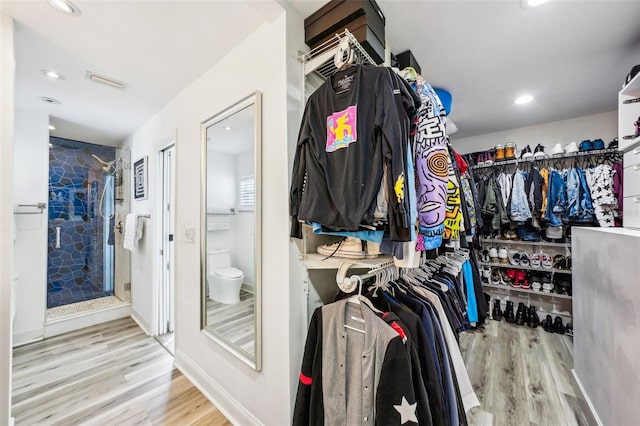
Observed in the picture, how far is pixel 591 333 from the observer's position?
5.09 feet

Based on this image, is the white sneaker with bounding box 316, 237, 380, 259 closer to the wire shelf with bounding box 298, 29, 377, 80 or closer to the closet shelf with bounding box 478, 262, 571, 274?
the wire shelf with bounding box 298, 29, 377, 80

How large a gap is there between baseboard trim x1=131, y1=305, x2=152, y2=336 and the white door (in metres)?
0.17

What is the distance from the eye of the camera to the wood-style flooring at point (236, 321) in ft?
5.01

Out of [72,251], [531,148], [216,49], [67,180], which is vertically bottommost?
[72,251]

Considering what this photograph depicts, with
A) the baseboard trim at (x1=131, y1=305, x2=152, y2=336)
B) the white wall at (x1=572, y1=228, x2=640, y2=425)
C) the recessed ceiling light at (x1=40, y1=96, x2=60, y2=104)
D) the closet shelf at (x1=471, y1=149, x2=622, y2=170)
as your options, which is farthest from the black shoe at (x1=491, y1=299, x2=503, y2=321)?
the recessed ceiling light at (x1=40, y1=96, x2=60, y2=104)

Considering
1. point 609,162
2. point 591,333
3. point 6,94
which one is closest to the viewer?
point 6,94

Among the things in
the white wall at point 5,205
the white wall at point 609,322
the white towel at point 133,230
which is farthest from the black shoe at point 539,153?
the white towel at point 133,230

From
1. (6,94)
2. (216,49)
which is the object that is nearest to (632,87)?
(216,49)

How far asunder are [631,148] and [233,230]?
2.82 m

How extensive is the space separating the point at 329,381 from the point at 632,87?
2.78 m

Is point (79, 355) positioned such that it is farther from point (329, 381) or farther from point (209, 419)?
point (329, 381)

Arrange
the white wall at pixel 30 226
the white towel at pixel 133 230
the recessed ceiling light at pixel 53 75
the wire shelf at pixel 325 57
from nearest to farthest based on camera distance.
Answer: the wire shelf at pixel 325 57 < the recessed ceiling light at pixel 53 75 < the white wall at pixel 30 226 < the white towel at pixel 133 230

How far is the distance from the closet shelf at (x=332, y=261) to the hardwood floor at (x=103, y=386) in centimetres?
130

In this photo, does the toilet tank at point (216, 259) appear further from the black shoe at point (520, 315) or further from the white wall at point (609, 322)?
the black shoe at point (520, 315)
